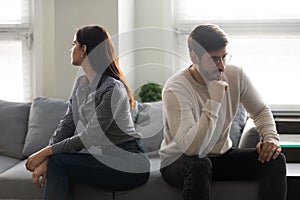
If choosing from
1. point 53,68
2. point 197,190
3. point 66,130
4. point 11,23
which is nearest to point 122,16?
point 53,68

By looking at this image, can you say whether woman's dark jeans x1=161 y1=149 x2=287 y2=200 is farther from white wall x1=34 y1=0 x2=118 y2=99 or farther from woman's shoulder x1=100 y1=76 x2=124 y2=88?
white wall x1=34 y1=0 x2=118 y2=99

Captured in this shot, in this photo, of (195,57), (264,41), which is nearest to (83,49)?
(195,57)

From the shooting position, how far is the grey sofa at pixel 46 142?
2.65 metres

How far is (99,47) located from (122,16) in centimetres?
110

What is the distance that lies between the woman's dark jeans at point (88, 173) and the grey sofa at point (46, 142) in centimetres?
7

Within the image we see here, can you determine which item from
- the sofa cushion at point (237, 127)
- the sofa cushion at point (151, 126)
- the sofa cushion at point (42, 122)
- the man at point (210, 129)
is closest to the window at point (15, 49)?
the sofa cushion at point (42, 122)

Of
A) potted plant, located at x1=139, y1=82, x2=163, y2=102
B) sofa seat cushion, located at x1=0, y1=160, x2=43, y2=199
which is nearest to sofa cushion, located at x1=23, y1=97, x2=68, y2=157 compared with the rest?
sofa seat cushion, located at x1=0, y1=160, x2=43, y2=199

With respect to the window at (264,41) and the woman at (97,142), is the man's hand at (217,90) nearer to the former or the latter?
the woman at (97,142)

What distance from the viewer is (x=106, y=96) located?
8.60 ft

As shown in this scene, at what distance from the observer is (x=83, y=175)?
259 centimetres

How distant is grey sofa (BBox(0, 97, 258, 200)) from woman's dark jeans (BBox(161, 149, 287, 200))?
0.19 feet

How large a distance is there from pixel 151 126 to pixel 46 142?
66cm

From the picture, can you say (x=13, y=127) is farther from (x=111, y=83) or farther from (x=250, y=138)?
(x=250, y=138)

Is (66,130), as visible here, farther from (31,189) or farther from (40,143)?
(40,143)
